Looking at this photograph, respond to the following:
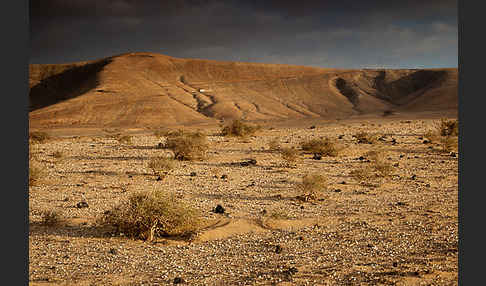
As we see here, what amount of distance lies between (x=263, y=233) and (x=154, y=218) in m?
2.62

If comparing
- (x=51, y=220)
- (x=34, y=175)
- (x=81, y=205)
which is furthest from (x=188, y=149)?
(x=51, y=220)

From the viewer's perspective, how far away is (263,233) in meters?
9.30

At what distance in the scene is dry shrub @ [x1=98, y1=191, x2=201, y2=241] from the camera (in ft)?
29.1

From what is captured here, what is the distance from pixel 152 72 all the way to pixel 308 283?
106m

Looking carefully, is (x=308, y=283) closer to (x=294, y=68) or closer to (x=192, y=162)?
(x=192, y=162)

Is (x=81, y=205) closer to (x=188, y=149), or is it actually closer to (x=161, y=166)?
(x=161, y=166)

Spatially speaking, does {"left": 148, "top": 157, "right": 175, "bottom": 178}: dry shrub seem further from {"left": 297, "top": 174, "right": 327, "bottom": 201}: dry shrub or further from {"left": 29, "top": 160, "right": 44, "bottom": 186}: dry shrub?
{"left": 297, "top": 174, "right": 327, "bottom": 201}: dry shrub

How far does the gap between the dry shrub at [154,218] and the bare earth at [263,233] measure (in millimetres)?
293

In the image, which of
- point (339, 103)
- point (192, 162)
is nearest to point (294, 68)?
point (339, 103)

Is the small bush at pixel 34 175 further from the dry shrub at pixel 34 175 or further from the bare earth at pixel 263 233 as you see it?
the bare earth at pixel 263 233

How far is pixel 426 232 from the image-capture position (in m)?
8.80

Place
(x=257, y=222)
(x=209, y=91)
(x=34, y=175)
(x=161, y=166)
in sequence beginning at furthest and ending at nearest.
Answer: (x=209, y=91) → (x=161, y=166) → (x=34, y=175) → (x=257, y=222)

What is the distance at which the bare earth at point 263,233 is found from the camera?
22.6 feet

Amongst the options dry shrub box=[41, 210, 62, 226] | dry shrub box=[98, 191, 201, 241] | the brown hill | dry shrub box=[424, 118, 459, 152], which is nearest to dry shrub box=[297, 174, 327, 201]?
dry shrub box=[98, 191, 201, 241]
